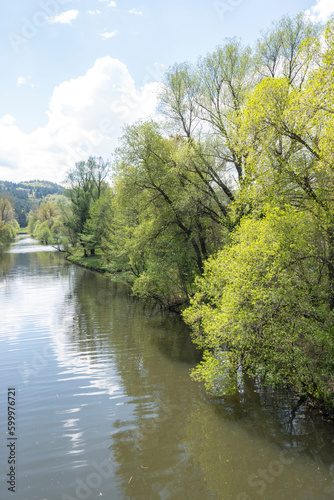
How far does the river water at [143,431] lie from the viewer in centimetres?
769

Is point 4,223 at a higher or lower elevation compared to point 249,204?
higher

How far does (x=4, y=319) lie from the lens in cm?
2231

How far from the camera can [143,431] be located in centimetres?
983

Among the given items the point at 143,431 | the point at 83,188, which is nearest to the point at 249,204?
the point at 143,431

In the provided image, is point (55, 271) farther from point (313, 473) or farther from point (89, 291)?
point (313, 473)

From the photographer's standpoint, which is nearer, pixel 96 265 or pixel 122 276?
pixel 122 276

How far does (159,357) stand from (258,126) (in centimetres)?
1167

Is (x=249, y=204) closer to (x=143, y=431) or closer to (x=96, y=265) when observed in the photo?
(x=143, y=431)

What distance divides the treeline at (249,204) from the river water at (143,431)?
1336mm

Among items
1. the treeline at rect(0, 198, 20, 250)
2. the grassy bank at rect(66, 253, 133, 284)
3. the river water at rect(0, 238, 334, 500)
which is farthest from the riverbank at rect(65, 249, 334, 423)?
the treeline at rect(0, 198, 20, 250)

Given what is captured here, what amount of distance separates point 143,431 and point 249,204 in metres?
11.0

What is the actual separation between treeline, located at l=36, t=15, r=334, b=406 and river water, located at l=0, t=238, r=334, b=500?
1.34 metres

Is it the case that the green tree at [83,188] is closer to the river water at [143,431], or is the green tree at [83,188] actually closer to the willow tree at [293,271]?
the river water at [143,431]

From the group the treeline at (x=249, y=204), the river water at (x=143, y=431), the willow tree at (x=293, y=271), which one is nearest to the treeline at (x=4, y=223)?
the treeline at (x=249, y=204)
